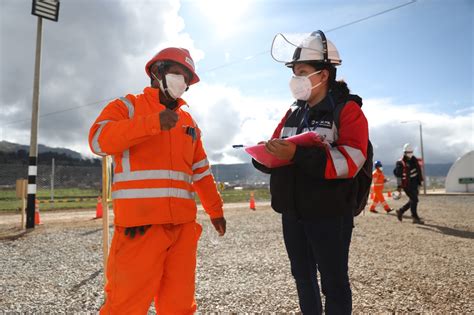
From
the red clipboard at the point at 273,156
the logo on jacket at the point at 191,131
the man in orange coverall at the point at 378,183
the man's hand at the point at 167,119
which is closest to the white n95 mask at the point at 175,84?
the logo on jacket at the point at 191,131

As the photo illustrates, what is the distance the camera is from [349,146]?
79.0 inches

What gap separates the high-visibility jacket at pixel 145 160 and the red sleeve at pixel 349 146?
99 cm

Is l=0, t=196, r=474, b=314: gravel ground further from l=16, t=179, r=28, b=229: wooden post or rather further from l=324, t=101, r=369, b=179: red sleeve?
l=324, t=101, r=369, b=179: red sleeve

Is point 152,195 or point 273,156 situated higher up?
point 273,156

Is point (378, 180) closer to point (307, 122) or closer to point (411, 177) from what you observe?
point (411, 177)

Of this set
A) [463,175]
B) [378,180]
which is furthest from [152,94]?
[463,175]

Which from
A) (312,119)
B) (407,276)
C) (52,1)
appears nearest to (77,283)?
(312,119)

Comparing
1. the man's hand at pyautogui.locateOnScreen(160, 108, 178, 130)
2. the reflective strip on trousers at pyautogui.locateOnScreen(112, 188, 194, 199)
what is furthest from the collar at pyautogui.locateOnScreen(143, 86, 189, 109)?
the reflective strip on trousers at pyautogui.locateOnScreen(112, 188, 194, 199)

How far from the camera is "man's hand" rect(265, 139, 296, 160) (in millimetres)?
1969

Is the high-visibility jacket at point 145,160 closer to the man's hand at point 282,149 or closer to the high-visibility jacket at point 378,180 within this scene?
the man's hand at point 282,149

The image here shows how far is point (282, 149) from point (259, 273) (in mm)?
3135

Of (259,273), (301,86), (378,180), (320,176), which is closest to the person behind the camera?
(320,176)

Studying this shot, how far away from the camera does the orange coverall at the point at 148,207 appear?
2.10 meters

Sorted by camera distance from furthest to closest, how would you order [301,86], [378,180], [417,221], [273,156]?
1. [378,180]
2. [417,221]
3. [301,86]
4. [273,156]
